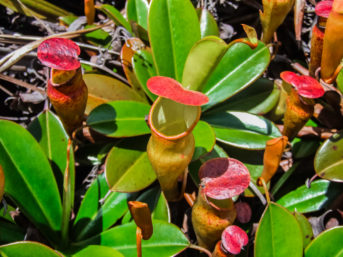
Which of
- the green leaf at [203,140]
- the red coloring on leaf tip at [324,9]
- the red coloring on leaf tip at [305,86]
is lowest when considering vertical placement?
the green leaf at [203,140]

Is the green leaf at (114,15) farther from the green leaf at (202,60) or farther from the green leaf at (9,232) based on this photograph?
the green leaf at (9,232)

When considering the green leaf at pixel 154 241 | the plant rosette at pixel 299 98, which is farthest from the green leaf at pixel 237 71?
the green leaf at pixel 154 241

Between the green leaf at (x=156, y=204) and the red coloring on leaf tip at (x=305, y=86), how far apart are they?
2.01 feet

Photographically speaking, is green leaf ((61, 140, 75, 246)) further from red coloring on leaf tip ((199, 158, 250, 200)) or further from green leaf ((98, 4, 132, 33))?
green leaf ((98, 4, 132, 33))

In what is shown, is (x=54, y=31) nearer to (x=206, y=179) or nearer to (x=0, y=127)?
(x=0, y=127)

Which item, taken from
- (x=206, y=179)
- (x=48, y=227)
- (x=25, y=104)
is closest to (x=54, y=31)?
(x=25, y=104)

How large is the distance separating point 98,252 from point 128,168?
0.32 m

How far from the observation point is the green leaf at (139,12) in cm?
181

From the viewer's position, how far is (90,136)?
165 centimetres

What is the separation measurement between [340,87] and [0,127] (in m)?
1.28

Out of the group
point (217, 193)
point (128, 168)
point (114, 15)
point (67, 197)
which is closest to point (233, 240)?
point (217, 193)

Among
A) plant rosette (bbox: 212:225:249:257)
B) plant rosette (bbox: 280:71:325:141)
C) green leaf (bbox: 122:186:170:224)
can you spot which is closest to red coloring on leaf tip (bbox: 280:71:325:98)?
plant rosette (bbox: 280:71:325:141)

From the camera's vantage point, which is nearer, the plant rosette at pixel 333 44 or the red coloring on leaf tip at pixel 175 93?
the red coloring on leaf tip at pixel 175 93

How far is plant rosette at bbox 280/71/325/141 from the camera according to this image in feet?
4.19
